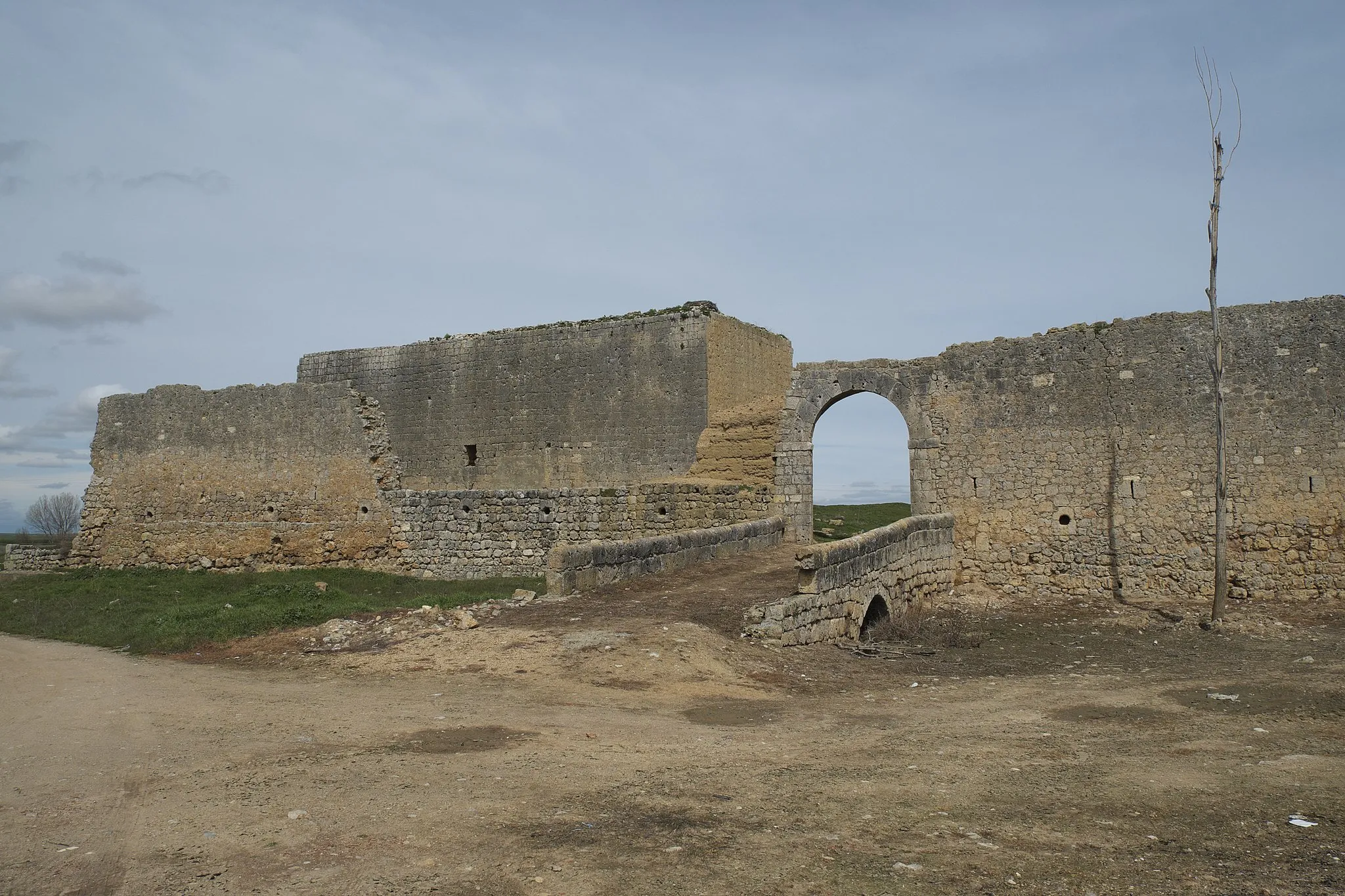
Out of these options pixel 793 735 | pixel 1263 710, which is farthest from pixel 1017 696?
pixel 793 735

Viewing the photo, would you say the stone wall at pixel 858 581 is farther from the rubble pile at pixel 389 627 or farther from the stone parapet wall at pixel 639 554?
the rubble pile at pixel 389 627

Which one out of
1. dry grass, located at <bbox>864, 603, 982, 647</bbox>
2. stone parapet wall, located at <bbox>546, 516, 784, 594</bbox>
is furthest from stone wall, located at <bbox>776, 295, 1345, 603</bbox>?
dry grass, located at <bbox>864, 603, 982, 647</bbox>

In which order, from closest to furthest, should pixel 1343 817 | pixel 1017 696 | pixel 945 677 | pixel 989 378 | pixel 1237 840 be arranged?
1. pixel 1237 840
2. pixel 1343 817
3. pixel 1017 696
4. pixel 945 677
5. pixel 989 378

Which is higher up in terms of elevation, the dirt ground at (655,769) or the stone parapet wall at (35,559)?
the dirt ground at (655,769)

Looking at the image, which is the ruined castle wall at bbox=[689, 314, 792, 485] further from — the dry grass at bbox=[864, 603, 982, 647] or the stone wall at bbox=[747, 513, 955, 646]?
the dry grass at bbox=[864, 603, 982, 647]

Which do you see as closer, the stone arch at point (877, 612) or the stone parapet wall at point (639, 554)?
the stone parapet wall at point (639, 554)

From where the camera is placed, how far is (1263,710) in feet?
23.3

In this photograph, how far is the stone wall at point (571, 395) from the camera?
1848cm

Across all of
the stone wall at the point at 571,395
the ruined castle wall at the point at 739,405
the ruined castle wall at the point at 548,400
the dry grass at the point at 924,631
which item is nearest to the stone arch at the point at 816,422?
the ruined castle wall at the point at 739,405

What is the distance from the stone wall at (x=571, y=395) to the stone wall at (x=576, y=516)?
3.02 feet

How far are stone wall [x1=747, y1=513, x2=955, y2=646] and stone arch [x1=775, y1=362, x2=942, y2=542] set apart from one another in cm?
98

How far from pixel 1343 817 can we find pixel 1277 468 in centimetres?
958

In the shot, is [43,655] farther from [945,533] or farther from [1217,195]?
[1217,195]

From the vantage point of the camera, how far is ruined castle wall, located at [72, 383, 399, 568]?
18391 millimetres
